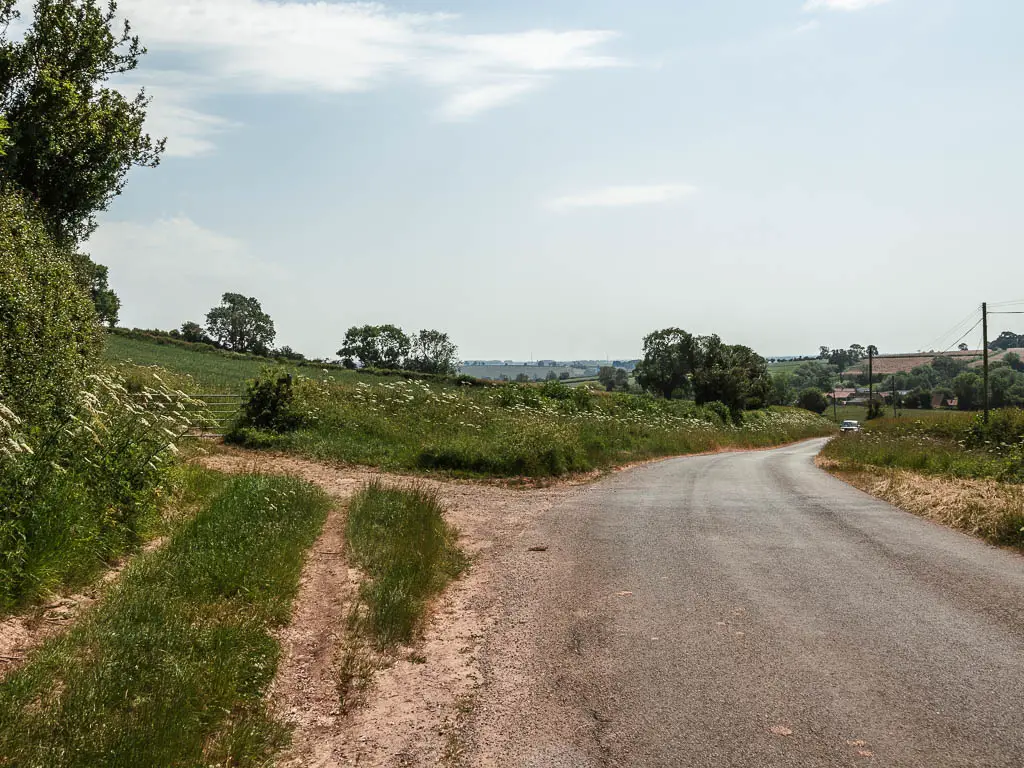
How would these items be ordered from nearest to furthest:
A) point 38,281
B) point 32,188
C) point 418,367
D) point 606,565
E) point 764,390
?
point 606,565 < point 38,281 < point 32,188 < point 764,390 < point 418,367

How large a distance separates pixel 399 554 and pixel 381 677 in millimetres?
3105

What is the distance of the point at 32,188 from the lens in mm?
17344

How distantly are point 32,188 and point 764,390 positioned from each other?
82012mm

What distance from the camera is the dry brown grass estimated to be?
408 inches

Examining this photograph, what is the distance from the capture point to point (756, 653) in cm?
582

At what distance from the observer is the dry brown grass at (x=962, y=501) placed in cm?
1038

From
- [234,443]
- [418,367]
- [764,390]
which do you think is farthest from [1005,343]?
[234,443]

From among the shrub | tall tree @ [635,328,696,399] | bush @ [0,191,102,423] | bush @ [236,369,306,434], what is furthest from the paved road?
tall tree @ [635,328,696,399]

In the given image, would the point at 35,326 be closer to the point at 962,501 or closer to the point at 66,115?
the point at 66,115

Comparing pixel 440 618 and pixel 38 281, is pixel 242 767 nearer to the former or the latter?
pixel 440 618

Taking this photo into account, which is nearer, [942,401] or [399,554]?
[399,554]

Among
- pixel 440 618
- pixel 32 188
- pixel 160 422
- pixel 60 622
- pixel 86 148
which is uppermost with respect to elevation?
pixel 86 148

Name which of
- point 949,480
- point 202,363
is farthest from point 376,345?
point 949,480

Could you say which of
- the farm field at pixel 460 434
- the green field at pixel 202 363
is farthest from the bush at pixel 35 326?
the green field at pixel 202 363
